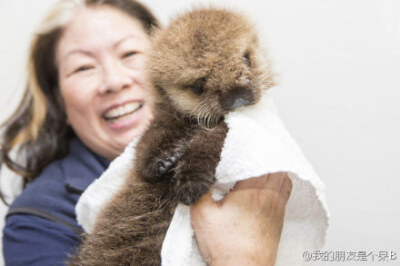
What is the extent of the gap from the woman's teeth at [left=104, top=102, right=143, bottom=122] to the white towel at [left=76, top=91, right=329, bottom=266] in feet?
1.45

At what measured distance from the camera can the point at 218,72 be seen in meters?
0.81

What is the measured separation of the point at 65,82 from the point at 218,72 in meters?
0.97

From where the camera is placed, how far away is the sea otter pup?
82cm

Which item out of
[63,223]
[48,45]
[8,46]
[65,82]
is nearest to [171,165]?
[63,223]

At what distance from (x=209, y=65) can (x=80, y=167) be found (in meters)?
0.94

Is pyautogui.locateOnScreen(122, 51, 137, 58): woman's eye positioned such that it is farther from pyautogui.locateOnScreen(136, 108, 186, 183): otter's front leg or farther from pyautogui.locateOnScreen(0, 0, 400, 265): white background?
pyautogui.locateOnScreen(136, 108, 186, 183): otter's front leg

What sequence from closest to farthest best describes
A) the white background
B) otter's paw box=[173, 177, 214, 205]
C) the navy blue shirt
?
otter's paw box=[173, 177, 214, 205] → the navy blue shirt → the white background

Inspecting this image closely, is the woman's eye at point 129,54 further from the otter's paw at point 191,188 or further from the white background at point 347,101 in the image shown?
the otter's paw at point 191,188

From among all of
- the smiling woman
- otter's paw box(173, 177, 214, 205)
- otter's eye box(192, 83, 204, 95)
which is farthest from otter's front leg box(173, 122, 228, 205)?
the smiling woman

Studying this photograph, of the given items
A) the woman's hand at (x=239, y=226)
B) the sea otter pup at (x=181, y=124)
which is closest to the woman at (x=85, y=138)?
the woman's hand at (x=239, y=226)

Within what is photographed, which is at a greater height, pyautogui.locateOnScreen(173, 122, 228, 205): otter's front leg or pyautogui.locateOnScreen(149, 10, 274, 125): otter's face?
pyautogui.locateOnScreen(149, 10, 274, 125): otter's face

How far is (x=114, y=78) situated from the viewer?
142 cm

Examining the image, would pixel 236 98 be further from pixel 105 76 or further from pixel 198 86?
pixel 105 76

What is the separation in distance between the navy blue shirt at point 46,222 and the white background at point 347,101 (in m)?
0.79
